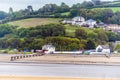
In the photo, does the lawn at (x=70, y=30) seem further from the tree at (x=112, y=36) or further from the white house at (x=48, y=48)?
the tree at (x=112, y=36)

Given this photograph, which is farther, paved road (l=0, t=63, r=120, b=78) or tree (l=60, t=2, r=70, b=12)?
paved road (l=0, t=63, r=120, b=78)

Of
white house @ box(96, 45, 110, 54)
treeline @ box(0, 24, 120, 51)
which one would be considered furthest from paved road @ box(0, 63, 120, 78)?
treeline @ box(0, 24, 120, 51)

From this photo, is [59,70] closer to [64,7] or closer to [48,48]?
[48,48]

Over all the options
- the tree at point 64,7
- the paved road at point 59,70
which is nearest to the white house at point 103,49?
the paved road at point 59,70

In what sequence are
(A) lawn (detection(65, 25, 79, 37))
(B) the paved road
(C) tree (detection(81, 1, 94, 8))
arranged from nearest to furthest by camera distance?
(A) lawn (detection(65, 25, 79, 37)) < (C) tree (detection(81, 1, 94, 8)) < (B) the paved road

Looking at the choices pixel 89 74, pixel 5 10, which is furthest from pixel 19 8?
pixel 89 74

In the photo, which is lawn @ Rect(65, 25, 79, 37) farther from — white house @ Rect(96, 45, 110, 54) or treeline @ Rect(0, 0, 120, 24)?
white house @ Rect(96, 45, 110, 54)

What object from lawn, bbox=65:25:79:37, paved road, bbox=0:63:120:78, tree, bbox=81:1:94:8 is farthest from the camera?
paved road, bbox=0:63:120:78

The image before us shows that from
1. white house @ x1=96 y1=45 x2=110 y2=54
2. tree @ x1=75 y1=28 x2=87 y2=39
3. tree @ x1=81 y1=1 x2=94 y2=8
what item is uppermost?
tree @ x1=81 y1=1 x2=94 y2=8
